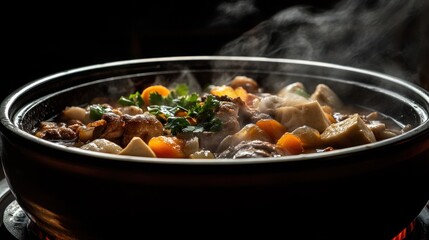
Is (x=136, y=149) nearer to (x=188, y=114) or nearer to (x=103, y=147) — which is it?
(x=103, y=147)

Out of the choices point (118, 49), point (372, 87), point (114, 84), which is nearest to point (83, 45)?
point (118, 49)

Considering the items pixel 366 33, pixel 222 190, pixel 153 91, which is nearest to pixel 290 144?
pixel 222 190

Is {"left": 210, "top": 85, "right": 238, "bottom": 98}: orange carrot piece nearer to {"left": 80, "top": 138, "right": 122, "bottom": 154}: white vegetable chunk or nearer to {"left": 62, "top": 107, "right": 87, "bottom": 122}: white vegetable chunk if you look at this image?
{"left": 62, "top": 107, "right": 87, "bottom": 122}: white vegetable chunk

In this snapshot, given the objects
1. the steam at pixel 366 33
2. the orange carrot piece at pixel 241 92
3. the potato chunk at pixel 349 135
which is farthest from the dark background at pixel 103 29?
the potato chunk at pixel 349 135

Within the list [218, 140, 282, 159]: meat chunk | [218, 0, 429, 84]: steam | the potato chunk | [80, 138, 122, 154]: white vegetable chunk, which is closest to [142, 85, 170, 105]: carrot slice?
[80, 138, 122, 154]: white vegetable chunk

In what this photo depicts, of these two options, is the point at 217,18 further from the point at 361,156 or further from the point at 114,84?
the point at 361,156
